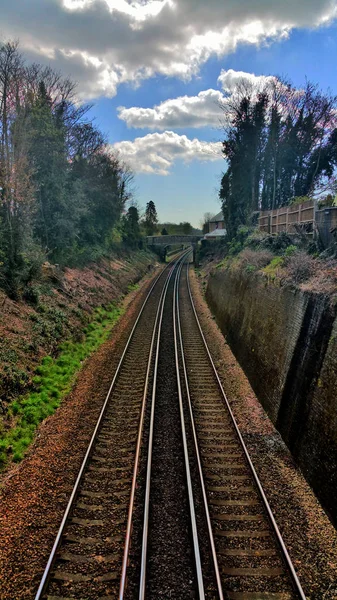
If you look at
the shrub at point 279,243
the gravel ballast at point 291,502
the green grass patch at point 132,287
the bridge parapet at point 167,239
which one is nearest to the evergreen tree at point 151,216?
the bridge parapet at point 167,239

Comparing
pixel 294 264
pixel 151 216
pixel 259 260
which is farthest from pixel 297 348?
pixel 151 216

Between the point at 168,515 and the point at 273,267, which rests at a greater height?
the point at 273,267

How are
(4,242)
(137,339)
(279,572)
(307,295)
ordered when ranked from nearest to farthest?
(279,572)
(307,295)
(4,242)
(137,339)

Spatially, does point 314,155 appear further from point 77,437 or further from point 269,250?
point 77,437

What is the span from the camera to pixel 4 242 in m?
15.2

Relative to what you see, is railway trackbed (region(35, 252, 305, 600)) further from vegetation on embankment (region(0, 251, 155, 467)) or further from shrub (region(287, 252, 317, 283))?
shrub (region(287, 252, 317, 283))

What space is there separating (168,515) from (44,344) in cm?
956

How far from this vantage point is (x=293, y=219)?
17.7m

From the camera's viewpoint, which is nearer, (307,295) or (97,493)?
(97,493)

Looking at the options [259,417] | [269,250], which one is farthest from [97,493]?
[269,250]

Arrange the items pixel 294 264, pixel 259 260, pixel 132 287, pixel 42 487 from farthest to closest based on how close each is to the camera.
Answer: pixel 132 287, pixel 259 260, pixel 294 264, pixel 42 487

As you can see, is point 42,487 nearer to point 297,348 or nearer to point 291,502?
point 291,502

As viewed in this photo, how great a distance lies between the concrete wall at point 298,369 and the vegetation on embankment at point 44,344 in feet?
23.0

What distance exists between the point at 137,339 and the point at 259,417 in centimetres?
848
